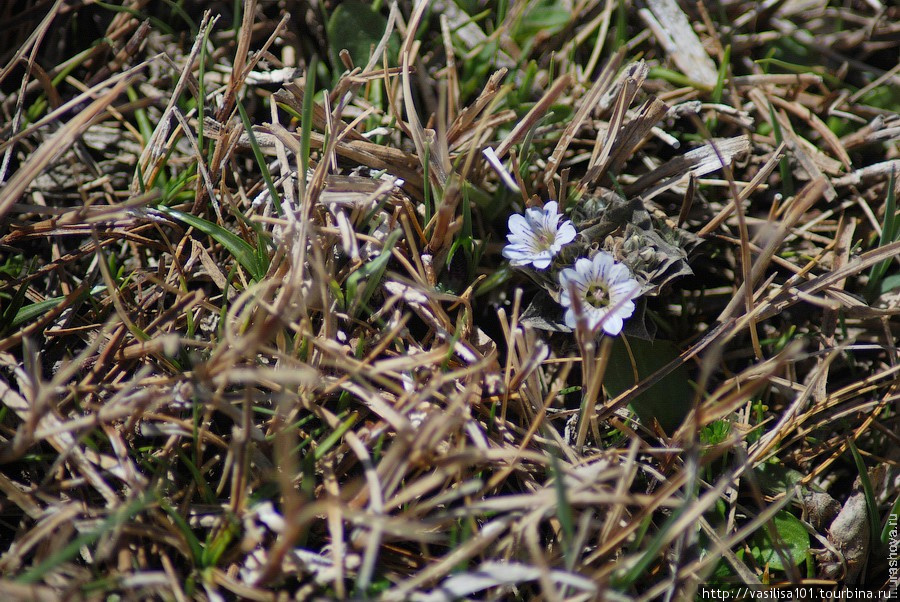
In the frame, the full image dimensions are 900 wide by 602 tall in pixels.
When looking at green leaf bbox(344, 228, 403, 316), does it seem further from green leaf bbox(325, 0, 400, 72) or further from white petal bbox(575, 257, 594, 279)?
green leaf bbox(325, 0, 400, 72)

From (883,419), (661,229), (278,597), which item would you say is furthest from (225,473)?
(883,419)

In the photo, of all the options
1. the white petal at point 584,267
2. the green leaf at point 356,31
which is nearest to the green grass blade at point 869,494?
the white petal at point 584,267

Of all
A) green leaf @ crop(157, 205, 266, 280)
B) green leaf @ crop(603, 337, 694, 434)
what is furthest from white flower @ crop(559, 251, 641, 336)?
green leaf @ crop(157, 205, 266, 280)

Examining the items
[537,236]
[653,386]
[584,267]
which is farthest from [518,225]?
[653,386]

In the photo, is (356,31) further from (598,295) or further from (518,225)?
(598,295)

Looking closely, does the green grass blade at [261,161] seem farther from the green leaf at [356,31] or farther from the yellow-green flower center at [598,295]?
the yellow-green flower center at [598,295]
